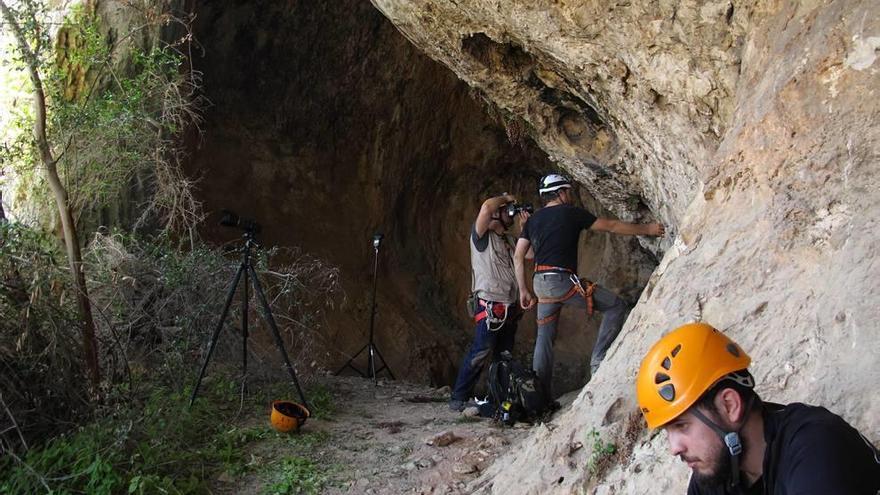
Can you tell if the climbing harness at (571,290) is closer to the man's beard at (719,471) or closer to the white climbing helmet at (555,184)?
the white climbing helmet at (555,184)

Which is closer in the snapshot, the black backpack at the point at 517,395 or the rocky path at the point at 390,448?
the rocky path at the point at 390,448

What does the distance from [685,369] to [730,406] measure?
0.14 m

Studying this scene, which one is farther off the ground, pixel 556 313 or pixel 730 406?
pixel 730 406

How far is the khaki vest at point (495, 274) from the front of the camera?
6336 millimetres

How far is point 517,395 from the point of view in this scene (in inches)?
223

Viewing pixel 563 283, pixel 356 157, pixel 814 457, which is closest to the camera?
pixel 814 457

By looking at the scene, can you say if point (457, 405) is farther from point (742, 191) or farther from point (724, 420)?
point (724, 420)

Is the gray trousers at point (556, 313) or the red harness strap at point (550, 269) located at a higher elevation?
the red harness strap at point (550, 269)

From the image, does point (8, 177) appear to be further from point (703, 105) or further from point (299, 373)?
point (703, 105)

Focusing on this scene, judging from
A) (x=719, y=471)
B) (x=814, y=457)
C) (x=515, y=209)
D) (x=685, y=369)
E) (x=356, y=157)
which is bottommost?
(x=719, y=471)

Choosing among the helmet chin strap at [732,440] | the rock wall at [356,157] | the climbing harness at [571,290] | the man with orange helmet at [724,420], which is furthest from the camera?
the rock wall at [356,157]

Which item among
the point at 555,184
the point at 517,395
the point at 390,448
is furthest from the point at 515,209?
the point at 390,448

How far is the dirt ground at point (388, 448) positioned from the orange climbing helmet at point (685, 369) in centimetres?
267

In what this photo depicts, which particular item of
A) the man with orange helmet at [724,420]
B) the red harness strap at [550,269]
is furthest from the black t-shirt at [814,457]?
the red harness strap at [550,269]
